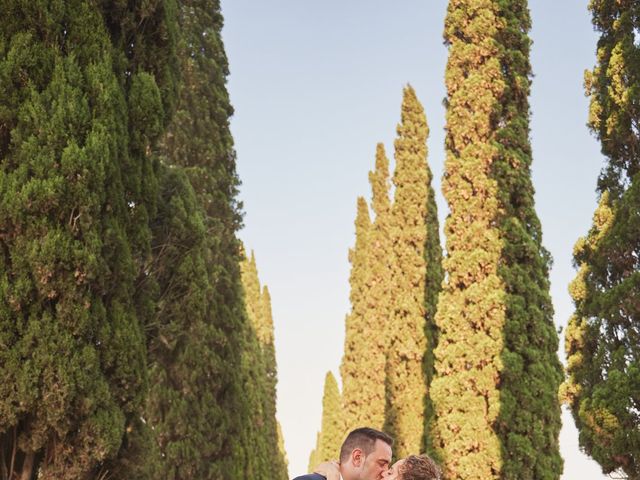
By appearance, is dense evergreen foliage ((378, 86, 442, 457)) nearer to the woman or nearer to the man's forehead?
the man's forehead

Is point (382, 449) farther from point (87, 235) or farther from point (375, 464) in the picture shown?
point (87, 235)

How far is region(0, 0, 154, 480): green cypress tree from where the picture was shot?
7.17m

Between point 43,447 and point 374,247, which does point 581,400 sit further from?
point 374,247

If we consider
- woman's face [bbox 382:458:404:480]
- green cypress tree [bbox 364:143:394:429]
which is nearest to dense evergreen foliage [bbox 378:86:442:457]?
green cypress tree [bbox 364:143:394:429]

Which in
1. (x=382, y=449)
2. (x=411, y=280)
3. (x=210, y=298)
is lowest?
(x=382, y=449)

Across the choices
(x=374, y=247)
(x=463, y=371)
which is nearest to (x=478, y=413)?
(x=463, y=371)

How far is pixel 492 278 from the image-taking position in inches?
590

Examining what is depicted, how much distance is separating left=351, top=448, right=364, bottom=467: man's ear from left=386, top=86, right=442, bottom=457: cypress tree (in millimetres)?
18860

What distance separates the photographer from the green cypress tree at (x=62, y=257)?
7.17 meters

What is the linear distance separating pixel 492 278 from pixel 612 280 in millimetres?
3823

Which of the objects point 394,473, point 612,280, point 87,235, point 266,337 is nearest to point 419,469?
point 394,473

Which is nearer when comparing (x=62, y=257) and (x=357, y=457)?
(x=357, y=457)

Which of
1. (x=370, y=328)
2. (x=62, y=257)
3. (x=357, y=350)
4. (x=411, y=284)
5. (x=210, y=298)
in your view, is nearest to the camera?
(x=62, y=257)

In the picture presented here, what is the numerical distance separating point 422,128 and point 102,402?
20.8 m
